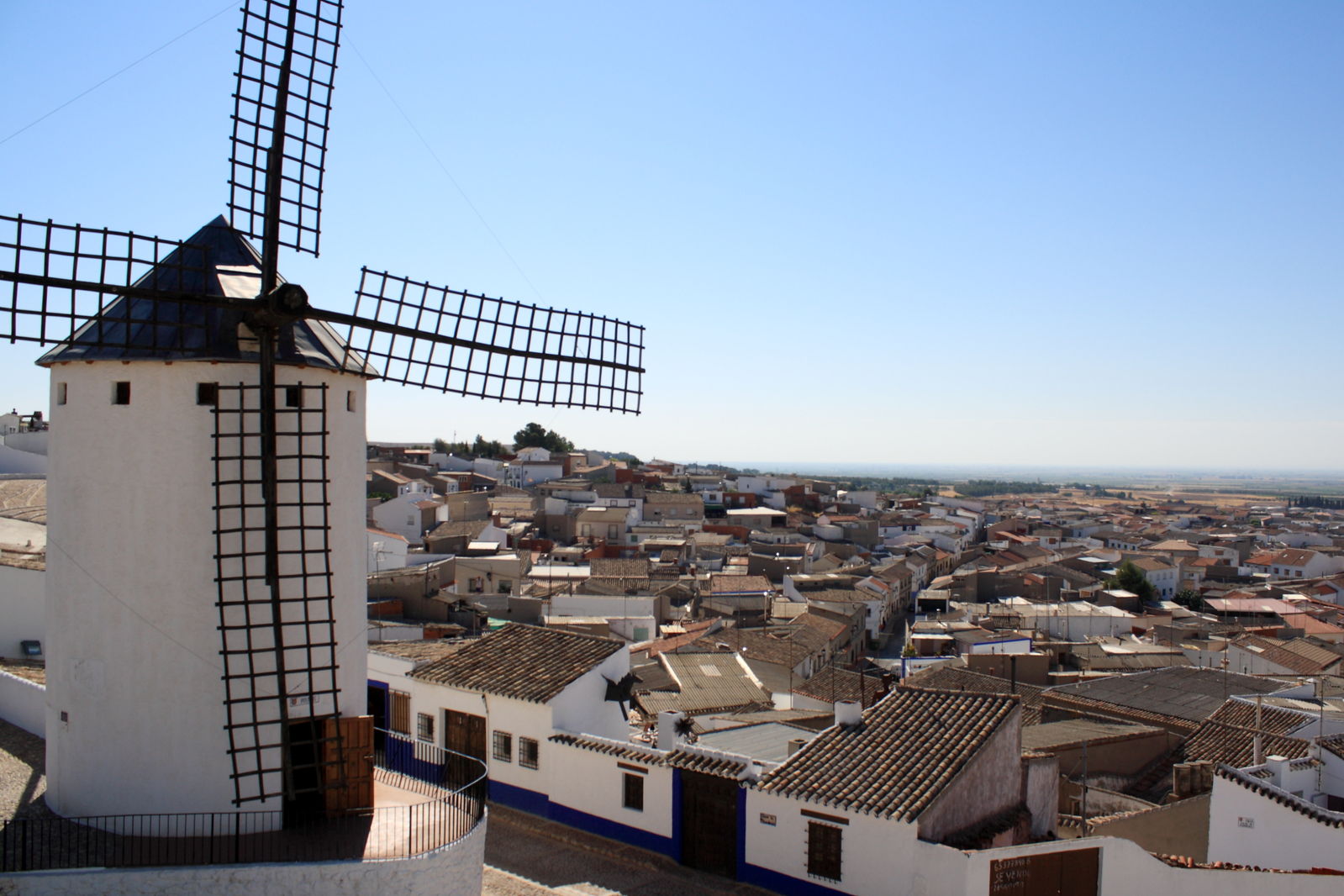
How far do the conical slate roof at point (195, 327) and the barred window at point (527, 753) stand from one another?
19.8 feet

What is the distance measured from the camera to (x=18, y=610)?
1365 cm

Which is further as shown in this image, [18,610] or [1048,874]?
[18,610]

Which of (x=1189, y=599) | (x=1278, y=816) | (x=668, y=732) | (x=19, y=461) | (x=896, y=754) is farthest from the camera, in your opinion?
(x=1189, y=599)

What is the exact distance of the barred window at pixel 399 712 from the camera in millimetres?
13922

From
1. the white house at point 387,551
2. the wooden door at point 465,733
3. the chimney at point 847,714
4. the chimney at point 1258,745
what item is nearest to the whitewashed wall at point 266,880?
the wooden door at point 465,733

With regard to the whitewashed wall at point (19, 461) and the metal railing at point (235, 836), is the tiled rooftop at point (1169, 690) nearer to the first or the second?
the metal railing at point (235, 836)

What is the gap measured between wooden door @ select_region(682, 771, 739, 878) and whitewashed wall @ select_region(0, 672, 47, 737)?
6.98m

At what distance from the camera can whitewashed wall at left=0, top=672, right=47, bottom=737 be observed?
10844 millimetres

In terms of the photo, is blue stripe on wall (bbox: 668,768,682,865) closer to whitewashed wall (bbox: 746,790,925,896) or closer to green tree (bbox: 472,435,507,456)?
whitewashed wall (bbox: 746,790,925,896)

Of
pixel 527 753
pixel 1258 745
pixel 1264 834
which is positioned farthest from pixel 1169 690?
pixel 527 753

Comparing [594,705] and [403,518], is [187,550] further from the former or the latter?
[403,518]

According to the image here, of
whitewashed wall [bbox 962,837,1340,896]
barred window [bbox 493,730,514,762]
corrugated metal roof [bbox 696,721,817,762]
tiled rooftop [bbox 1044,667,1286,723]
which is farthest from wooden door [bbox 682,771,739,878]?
tiled rooftop [bbox 1044,667,1286,723]

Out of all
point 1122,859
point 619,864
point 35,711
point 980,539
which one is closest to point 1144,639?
point 1122,859

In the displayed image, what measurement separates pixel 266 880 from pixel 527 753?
5.62 metres
